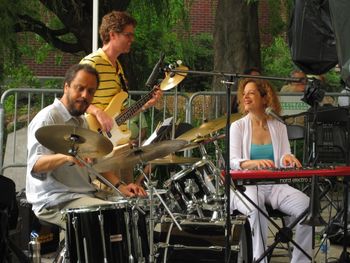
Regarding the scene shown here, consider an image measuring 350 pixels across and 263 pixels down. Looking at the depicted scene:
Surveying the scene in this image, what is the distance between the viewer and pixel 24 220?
6.68m

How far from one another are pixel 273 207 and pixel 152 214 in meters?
1.36

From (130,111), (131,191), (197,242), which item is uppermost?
(130,111)

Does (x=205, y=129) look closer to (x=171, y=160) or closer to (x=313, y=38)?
(x=171, y=160)

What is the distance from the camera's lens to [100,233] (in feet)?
17.5

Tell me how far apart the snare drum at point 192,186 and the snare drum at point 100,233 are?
108 centimetres

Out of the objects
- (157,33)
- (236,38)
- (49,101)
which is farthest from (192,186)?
(157,33)

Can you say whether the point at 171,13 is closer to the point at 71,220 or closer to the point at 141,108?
the point at 141,108

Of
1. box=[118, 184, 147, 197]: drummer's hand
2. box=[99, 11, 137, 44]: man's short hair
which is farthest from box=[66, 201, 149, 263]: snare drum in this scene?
box=[99, 11, 137, 44]: man's short hair

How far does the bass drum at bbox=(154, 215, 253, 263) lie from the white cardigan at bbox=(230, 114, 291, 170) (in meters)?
0.72

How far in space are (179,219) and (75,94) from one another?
1255 millimetres

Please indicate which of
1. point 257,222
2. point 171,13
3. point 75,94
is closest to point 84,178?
point 75,94

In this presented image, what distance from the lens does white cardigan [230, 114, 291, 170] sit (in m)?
6.81

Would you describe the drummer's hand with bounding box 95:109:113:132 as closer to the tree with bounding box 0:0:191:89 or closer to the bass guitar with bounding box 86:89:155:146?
the bass guitar with bounding box 86:89:155:146

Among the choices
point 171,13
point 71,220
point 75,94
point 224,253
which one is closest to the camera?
point 71,220
